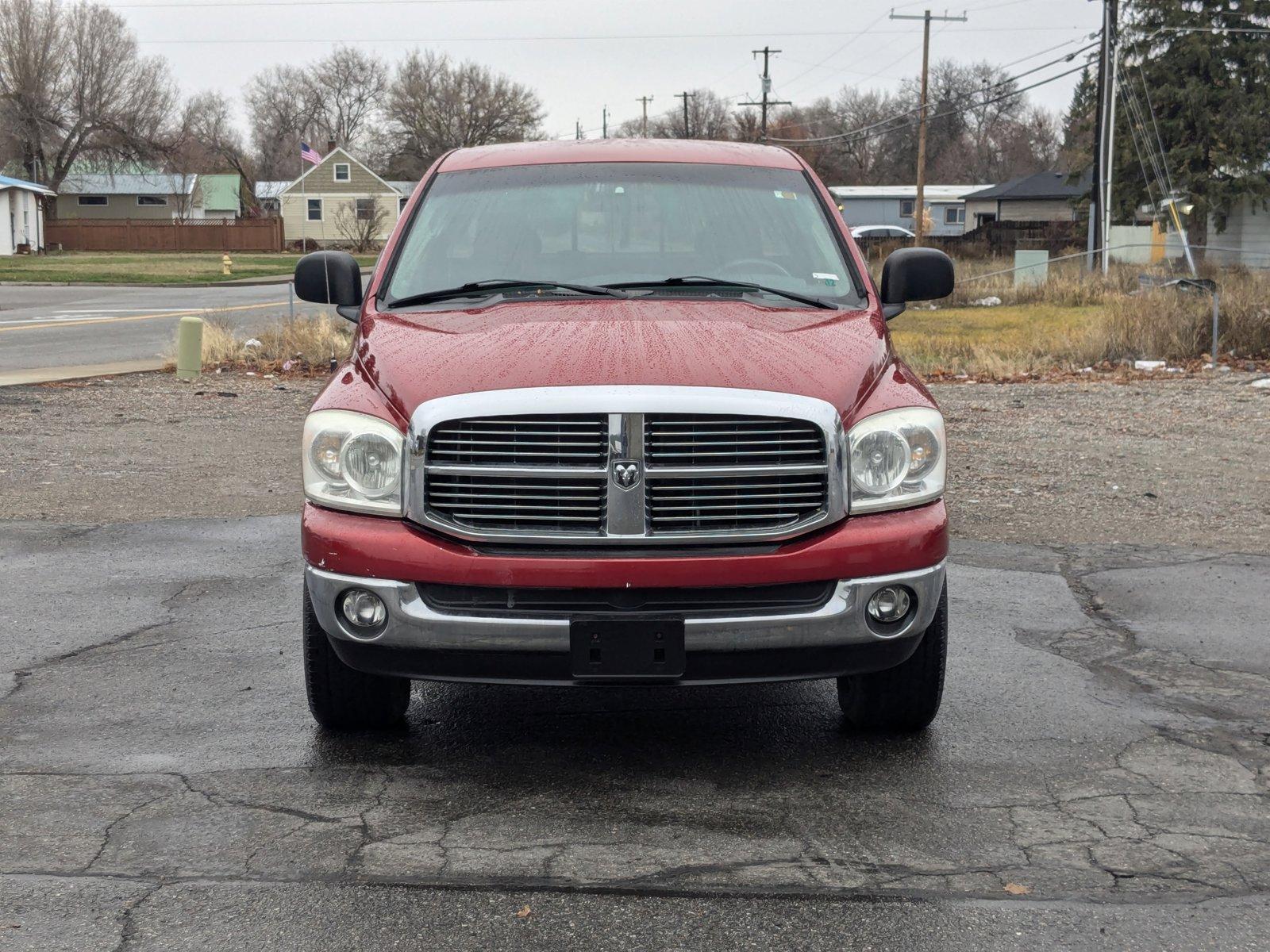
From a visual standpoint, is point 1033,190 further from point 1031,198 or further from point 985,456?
point 985,456

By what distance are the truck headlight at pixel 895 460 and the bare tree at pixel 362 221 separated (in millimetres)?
62381

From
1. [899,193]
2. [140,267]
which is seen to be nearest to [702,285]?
[140,267]

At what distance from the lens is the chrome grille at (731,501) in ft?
13.6

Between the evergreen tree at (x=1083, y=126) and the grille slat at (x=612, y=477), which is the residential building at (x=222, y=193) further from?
the grille slat at (x=612, y=477)

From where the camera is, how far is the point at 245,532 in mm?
8430

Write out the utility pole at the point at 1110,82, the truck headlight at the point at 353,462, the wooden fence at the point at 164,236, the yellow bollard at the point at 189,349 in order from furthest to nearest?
the wooden fence at the point at 164,236 < the utility pole at the point at 1110,82 < the yellow bollard at the point at 189,349 < the truck headlight at the point at 353,462

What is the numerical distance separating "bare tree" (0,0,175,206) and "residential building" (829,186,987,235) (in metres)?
40.6

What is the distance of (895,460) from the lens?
4.31 metres

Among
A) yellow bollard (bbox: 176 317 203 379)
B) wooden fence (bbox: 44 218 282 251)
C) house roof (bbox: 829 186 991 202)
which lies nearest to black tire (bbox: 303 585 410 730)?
yellow bollard (bbox: 176 317 203 379)

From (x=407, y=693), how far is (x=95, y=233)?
235ft

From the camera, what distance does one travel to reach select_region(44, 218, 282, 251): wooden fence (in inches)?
2783

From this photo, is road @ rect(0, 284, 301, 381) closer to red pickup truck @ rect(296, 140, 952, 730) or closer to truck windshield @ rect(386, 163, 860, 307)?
truck windshield @ rect(386, 163, 860, 307)

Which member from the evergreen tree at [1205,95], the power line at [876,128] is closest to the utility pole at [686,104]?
the power line at [876,128]

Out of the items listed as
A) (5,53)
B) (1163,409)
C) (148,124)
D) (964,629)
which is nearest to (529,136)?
(148,124)
